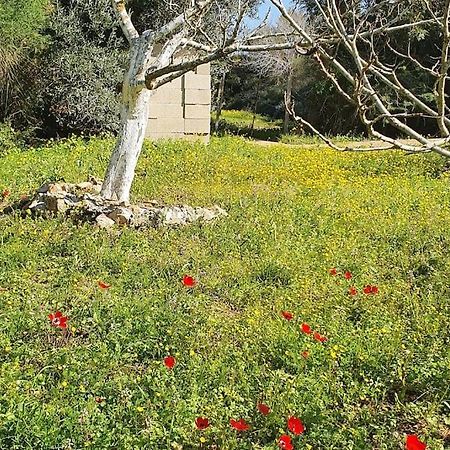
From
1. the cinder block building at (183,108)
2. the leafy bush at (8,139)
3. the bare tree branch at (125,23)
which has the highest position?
the bare tree branch at (125,23)

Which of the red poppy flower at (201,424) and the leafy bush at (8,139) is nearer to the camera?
the red poppy flower at (201,424)

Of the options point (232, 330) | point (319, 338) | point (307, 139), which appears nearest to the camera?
point (319, 338)

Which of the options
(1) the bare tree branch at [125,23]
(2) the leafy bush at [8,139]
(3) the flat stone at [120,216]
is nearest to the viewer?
(3) the flat stone at [120,216]

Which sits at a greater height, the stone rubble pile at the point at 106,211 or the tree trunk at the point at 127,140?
the tree trunk at the point at 127,140

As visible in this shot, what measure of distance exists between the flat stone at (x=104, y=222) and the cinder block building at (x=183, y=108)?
7.49 m

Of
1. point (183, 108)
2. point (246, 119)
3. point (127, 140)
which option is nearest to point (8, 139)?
point (183, 108)

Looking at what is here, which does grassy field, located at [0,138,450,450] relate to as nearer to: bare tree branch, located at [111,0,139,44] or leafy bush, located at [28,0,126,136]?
bare tree branch, located at [111,0,139,44]

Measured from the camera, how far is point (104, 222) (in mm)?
6137

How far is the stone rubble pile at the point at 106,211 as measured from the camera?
6.32 meters

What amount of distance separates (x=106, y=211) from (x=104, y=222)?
28 cm

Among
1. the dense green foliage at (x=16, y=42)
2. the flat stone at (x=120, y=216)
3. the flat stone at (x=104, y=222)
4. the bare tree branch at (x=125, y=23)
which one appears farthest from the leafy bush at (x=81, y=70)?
the flat stone at (x=104, y=222)

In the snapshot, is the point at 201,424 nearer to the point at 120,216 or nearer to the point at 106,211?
the point at 120,216

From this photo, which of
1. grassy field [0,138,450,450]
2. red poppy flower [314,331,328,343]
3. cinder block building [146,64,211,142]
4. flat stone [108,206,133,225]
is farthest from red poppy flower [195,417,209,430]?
cinder block building [146,64,211,142]

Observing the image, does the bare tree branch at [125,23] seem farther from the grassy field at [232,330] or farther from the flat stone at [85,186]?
the grassy field at [232,330]
